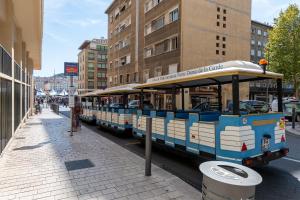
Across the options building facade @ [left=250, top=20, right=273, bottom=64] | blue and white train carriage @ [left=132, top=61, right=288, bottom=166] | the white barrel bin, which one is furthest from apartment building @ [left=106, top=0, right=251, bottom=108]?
building facade @ [left=250, top=20, right=273, bottom=64]

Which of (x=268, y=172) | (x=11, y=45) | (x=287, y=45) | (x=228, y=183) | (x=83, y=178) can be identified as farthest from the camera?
(x=287, y=45)

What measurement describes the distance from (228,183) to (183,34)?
23310 millimetres

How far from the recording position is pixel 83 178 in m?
5.50

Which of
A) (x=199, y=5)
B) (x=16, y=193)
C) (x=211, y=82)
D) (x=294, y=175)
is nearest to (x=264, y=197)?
(x=294, y=175)

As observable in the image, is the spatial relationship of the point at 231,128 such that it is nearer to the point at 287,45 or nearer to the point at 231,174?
the point at 231,174

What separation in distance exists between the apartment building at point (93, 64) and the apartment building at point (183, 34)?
35215 mm

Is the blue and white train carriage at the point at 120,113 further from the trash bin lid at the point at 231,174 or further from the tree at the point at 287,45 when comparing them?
the tree at the point at 287,45

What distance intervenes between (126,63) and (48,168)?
32831 mm

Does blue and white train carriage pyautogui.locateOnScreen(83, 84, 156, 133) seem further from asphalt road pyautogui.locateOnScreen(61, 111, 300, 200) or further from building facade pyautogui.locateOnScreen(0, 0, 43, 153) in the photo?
building facade pyautogui.locateOnScreen(0, 0, 43, 153)

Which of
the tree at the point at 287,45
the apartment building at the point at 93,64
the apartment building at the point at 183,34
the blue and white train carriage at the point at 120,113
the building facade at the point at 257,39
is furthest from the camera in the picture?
the apartment building at the point at 93,64

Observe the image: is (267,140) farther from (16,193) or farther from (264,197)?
(16,193)

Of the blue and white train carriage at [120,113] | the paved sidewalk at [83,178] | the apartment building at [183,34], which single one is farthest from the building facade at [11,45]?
the apartment building at [183,34]

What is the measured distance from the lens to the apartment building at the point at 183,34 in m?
25.1

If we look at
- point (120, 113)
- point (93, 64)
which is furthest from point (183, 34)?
point (93, 64)
